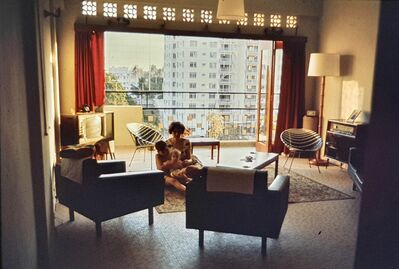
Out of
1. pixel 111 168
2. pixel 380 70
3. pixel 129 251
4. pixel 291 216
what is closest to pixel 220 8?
pixel 111 168

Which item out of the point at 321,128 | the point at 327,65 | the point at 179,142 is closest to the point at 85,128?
the point at 179,142

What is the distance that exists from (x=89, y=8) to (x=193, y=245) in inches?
157

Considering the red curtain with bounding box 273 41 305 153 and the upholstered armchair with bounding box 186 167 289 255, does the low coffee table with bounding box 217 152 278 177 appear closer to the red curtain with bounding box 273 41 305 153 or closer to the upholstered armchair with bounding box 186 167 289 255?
the upholstered armchair with bounding box 186 167 289 255

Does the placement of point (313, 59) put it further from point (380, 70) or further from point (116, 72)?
point (380, 70)

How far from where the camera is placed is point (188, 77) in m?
6.92

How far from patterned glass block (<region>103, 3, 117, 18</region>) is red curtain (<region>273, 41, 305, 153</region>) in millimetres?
2815

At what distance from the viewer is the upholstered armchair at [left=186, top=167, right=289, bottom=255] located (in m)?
2.53

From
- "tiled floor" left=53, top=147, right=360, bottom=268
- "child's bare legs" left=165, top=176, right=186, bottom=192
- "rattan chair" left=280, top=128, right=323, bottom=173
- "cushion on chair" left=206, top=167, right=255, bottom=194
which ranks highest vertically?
"cushion on chair" left=206, top=167, right=255, bottom=194

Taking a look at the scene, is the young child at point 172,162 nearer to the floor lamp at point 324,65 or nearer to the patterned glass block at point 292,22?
the floor lamp at point 324,65

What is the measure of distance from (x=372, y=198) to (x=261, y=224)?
5.73 ft

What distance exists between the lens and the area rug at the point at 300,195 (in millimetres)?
3624

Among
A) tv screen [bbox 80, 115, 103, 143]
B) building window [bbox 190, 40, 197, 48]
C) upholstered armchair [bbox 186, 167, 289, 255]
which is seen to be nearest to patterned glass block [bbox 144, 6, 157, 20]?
building window [bbox 190, 40, 197, 48]

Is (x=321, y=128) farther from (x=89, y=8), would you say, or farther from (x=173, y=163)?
(x=89, y=8)

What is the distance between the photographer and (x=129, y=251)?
8.65ft
